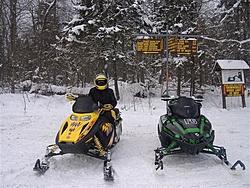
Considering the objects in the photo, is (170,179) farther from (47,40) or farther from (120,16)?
(47,40)

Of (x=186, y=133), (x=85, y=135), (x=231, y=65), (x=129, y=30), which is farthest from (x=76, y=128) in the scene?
(x=129, y=30)

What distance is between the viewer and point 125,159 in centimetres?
484

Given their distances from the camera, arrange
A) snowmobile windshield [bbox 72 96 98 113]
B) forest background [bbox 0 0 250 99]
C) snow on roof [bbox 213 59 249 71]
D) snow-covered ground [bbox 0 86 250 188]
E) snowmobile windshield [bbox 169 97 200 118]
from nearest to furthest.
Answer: snow-covered ground [bbox 0 86 250 188] → snowmobile windshield [bbox 72 96 98 113] → snowmobile windshield [bbox 169 97 200 118] → snow on roof [bbox 213 59 249 71] → forest background [bbox 0 0 250 99]

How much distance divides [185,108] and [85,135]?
188 centimetres

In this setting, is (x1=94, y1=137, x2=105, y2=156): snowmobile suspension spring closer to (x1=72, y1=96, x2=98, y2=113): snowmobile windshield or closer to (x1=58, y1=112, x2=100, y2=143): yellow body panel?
(x1=58, y1=112, x2=100, y2=143): yellow body panel

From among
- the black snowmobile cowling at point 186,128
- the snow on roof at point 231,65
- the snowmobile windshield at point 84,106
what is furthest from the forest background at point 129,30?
the black snowmobile cowling at point 186,128

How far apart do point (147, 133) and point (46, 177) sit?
3.43 metres

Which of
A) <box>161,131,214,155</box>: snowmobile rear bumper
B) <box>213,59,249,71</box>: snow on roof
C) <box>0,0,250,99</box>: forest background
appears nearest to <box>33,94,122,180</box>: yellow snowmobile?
<box>161,131,214,155</box>: snowmobile rear bumper

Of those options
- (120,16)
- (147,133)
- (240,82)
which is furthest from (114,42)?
(147,133)

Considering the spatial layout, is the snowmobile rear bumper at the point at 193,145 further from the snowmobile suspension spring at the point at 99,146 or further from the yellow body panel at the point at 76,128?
the yellow body panel at the point at 76,128

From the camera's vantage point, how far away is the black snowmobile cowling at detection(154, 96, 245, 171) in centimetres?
416

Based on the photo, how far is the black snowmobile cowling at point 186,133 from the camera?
164 inches

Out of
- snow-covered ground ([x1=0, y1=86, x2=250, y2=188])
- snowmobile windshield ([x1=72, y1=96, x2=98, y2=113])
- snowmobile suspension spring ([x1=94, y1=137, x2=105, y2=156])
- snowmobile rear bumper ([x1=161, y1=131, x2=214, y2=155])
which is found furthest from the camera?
snowmobile windshield ([x1=72, y1=96, x2=98, y2=113])

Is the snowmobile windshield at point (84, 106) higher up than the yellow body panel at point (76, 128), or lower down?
higher up
